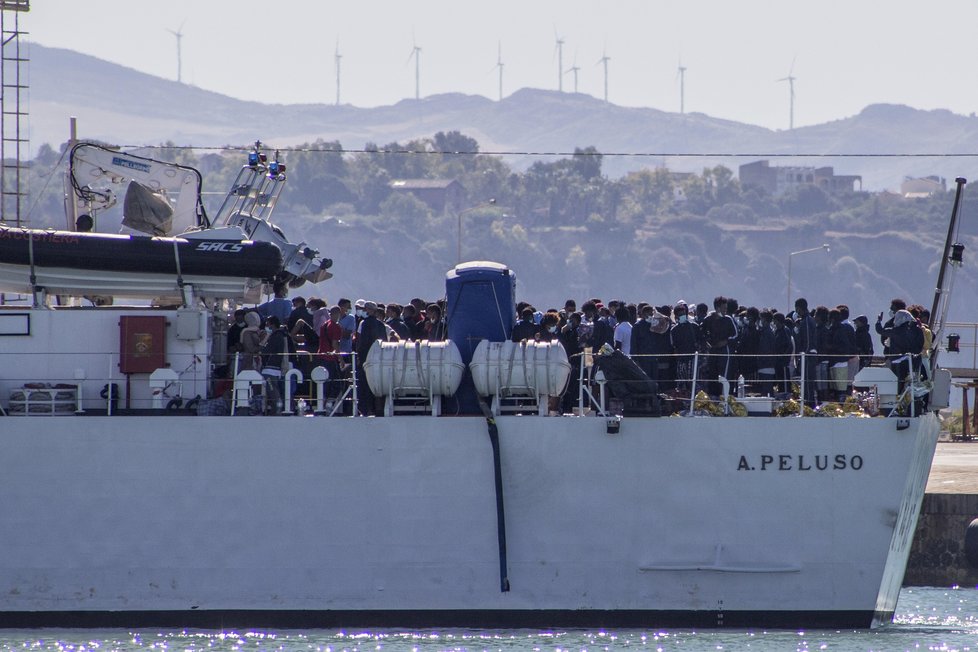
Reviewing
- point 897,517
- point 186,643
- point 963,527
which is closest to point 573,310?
point 897,517

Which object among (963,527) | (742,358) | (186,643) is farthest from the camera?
(963,527)

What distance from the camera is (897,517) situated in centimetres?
1827

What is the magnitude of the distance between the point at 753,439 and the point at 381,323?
5.10 metres

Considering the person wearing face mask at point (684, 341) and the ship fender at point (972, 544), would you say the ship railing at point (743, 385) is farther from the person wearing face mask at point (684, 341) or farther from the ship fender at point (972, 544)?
the ship fender at point (972, 544)

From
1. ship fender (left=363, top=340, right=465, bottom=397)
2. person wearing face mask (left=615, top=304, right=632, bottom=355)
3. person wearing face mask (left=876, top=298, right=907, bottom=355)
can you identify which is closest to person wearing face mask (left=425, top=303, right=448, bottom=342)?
ship fender (left=363, top=340, right=465, bottom=397)

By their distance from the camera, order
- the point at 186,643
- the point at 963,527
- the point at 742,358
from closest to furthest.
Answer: the point at 186,643
the point at 742,358
the point at 963,527

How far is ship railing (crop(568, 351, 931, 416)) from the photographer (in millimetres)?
18234

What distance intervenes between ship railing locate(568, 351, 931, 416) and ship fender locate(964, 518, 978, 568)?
462 centimetres

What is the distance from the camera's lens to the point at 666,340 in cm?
1930

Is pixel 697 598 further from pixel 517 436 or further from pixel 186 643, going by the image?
pixel 186 643

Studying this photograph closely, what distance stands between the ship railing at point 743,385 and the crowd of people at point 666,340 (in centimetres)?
3

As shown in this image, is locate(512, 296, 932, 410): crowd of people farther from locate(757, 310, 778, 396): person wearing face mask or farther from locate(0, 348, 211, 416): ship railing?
locate(0, 348, 211, 416): ship railing

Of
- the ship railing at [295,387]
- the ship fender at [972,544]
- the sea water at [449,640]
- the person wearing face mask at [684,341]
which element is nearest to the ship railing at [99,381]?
the ship railing at [295,387]

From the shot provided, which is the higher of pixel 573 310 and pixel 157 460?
pixel 573 310
